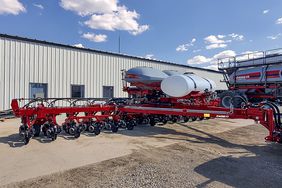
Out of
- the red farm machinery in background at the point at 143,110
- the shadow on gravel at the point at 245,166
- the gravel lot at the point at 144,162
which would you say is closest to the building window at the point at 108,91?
the red farm machinery in background at the point at 143,110

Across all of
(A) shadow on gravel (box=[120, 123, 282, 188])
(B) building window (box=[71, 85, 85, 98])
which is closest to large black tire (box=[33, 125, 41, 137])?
(A) shadow on gravel (box=[120, 123, 282, 188])

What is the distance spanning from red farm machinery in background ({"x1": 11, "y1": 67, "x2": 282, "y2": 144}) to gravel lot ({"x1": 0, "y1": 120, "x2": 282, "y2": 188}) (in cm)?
69

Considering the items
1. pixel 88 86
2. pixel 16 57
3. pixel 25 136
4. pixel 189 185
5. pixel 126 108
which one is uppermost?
pixel 16 57

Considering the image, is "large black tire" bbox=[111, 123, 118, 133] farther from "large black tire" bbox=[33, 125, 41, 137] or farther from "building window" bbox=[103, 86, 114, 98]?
"building window" bbox=[103, 86, 114, 98]

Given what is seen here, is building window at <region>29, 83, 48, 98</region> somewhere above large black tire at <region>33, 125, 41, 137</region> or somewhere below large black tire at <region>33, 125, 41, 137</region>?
above

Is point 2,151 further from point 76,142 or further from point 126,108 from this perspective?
point 126,108

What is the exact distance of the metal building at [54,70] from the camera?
1271 cm

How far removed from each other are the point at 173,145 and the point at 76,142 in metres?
2.71

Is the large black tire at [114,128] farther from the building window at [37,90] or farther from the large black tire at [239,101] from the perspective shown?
the building window at [37,90]

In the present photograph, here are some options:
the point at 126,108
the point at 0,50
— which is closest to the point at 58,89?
the point at 0,50

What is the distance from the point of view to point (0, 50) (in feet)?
40.6

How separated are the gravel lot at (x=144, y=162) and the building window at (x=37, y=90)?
20.7 ft

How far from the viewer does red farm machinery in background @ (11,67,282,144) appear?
6.84 meters

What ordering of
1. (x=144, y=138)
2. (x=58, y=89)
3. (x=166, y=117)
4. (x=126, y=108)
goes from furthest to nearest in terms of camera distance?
(x=58, y=89) < (x=166, y=117) < (x=126, y=108) < (x=144, y=138)
